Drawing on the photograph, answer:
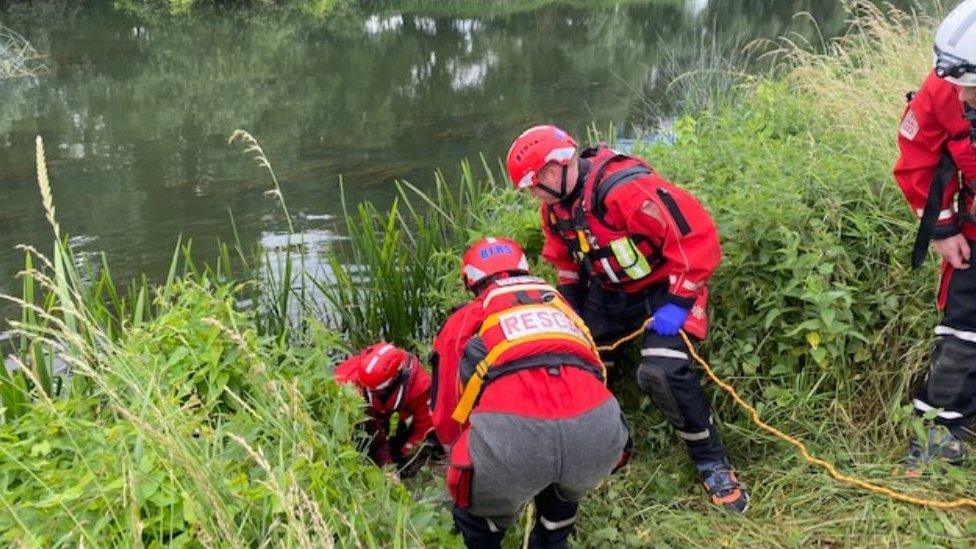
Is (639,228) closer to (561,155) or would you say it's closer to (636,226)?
(636,226)

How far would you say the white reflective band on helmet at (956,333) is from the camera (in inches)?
111

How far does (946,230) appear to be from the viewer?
2.85m

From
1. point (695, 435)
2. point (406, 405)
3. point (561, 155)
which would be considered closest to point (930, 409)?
point (695, 435)

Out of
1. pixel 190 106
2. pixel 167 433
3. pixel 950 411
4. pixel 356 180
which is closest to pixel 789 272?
pixel 950 411

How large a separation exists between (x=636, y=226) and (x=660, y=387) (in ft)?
2.27

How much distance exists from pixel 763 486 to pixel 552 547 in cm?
96

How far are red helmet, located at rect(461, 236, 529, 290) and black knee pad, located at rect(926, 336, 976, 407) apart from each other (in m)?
1.65

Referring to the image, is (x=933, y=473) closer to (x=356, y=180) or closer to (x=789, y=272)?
(x=789, y=272)

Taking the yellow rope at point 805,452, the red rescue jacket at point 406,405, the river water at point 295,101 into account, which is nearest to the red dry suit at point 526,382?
the yellow rope at point 805,452

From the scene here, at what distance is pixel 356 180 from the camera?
34.2ft

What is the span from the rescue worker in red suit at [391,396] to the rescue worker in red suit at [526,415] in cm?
90

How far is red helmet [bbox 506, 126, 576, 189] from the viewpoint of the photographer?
3.21m


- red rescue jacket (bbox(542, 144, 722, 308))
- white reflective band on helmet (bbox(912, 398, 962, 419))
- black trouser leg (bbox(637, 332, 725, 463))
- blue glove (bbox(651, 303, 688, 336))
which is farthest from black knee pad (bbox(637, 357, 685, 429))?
white reflective band on helmet (bbox(912, 398, 962, 419))

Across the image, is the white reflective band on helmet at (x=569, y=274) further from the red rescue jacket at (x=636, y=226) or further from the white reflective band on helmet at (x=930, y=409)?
the white reflective band on helmet at (x=930, y=409)
